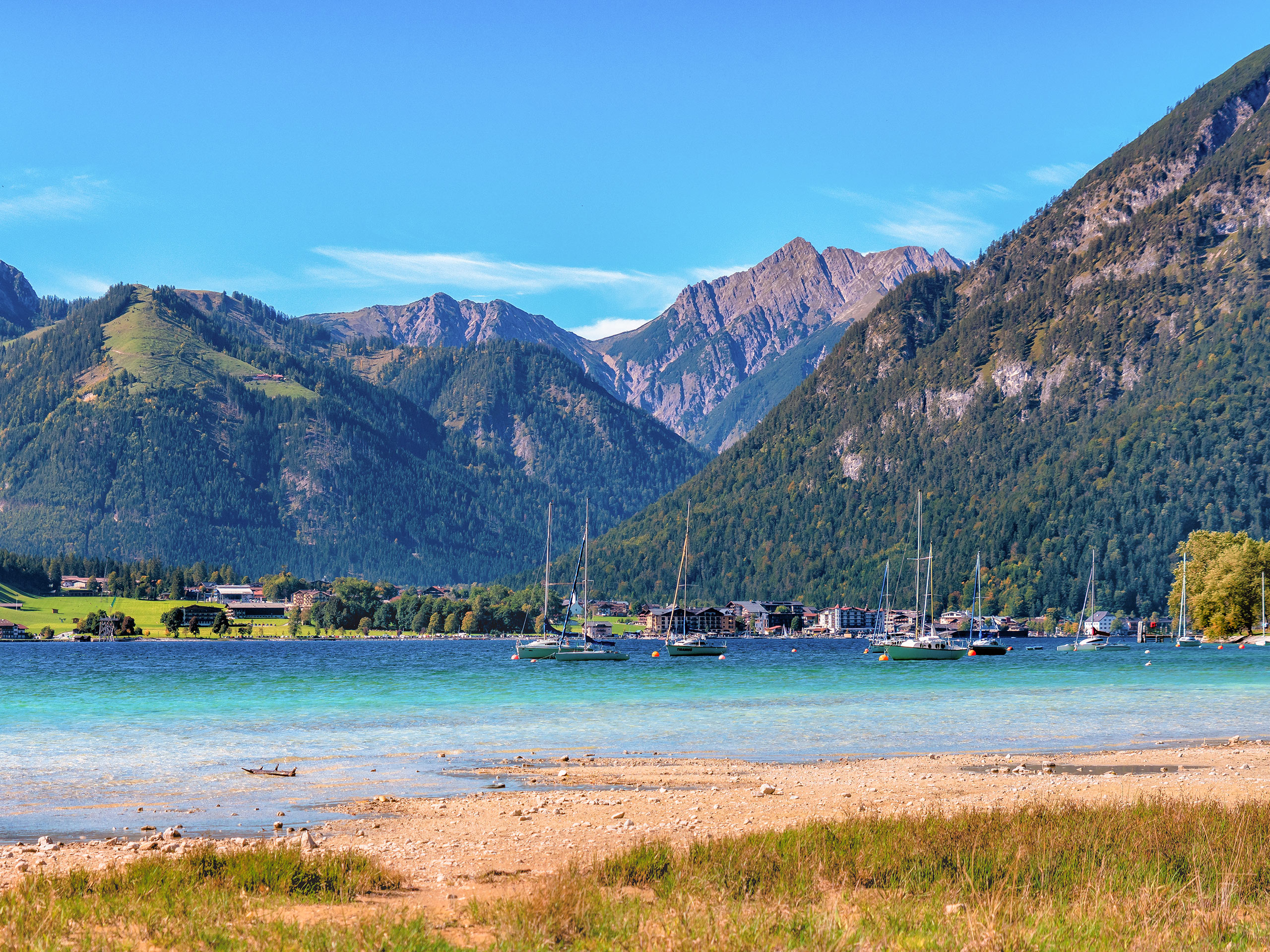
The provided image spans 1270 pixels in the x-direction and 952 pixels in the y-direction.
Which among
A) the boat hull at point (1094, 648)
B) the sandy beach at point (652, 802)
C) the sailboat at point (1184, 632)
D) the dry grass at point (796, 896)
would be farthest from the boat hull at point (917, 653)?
the dry grass at point (796, 896)

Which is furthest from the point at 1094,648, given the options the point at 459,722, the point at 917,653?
the point at 459,722

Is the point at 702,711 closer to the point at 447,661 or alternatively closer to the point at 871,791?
the point at 871,791

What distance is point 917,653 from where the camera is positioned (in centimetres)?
13500

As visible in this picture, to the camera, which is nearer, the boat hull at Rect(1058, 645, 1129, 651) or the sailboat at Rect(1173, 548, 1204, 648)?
the sailboat at Rect(1173, 548, 1204, 648)

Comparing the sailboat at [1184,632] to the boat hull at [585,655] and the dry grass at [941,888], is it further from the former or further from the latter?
the dry grass at [941,888]

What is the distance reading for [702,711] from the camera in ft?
200

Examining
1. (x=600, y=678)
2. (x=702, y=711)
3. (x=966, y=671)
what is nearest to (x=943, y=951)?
(x=702, y=711)

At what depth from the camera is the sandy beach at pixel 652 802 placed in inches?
758

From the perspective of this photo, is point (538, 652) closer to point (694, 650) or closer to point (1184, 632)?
point (694, 650)

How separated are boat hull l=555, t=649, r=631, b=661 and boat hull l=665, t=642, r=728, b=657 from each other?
16.6m

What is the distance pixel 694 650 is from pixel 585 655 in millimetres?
24232

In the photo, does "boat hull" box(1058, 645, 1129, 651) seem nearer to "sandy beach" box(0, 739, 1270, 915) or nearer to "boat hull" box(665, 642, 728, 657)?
"boat hull" box(665, 642, 728, 657)

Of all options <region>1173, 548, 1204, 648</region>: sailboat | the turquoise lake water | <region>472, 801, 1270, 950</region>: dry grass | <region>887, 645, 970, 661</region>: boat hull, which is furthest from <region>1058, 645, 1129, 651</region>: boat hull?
<region>472, 801, 1270, 950</region>: dry grass

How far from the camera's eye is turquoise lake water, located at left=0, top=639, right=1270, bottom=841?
30.4m
